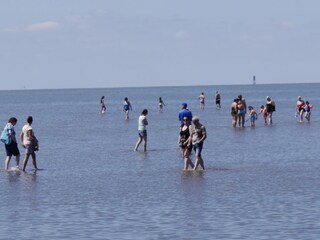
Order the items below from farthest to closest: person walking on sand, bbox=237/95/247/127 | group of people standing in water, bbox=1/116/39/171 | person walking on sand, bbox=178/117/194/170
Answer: person walking on sand, bbox=237/95/247/127
group of people standing in water, bbox=1/116/39/171
person walking on sand, bbox=178/117/194/170

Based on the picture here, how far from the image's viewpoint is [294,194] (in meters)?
21.3

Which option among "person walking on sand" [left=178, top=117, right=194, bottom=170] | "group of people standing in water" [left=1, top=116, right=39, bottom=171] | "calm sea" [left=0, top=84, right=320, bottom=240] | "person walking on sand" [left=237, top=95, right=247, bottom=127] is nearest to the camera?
"calm sea" [left=0, top=84, right=320, bottom=240]

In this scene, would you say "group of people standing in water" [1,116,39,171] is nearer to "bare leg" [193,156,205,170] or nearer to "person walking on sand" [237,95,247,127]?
"bare leg" [193,156,205,170]

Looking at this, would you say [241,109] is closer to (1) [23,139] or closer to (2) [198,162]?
(2) [198,162]

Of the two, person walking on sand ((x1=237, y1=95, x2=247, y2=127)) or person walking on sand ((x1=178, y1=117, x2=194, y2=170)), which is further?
person walking on sand ((x1=237, y1=95, x2=247, y2=127))

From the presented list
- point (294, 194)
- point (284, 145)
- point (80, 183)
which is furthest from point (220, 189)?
point (284, 145)

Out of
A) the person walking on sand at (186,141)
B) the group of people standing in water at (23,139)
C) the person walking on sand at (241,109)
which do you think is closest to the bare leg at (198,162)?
the person walking on sand at (186,141)

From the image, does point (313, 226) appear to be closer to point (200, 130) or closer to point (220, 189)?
point (220, 189)

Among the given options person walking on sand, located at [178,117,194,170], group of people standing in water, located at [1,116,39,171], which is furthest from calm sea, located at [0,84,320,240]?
group of people standing in water, located at [1,116,39,171]

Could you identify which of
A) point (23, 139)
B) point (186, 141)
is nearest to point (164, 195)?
point (186, 141)

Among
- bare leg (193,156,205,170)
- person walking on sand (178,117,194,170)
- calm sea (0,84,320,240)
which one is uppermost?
person walking on sand (178,117,194,170)

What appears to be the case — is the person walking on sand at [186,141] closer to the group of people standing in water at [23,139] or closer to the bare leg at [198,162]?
the bare leg at [198,162]

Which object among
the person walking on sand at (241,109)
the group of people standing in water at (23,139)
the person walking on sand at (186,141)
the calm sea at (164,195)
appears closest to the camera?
the calm sea at (164,195)

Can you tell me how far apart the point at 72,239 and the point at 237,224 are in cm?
299
